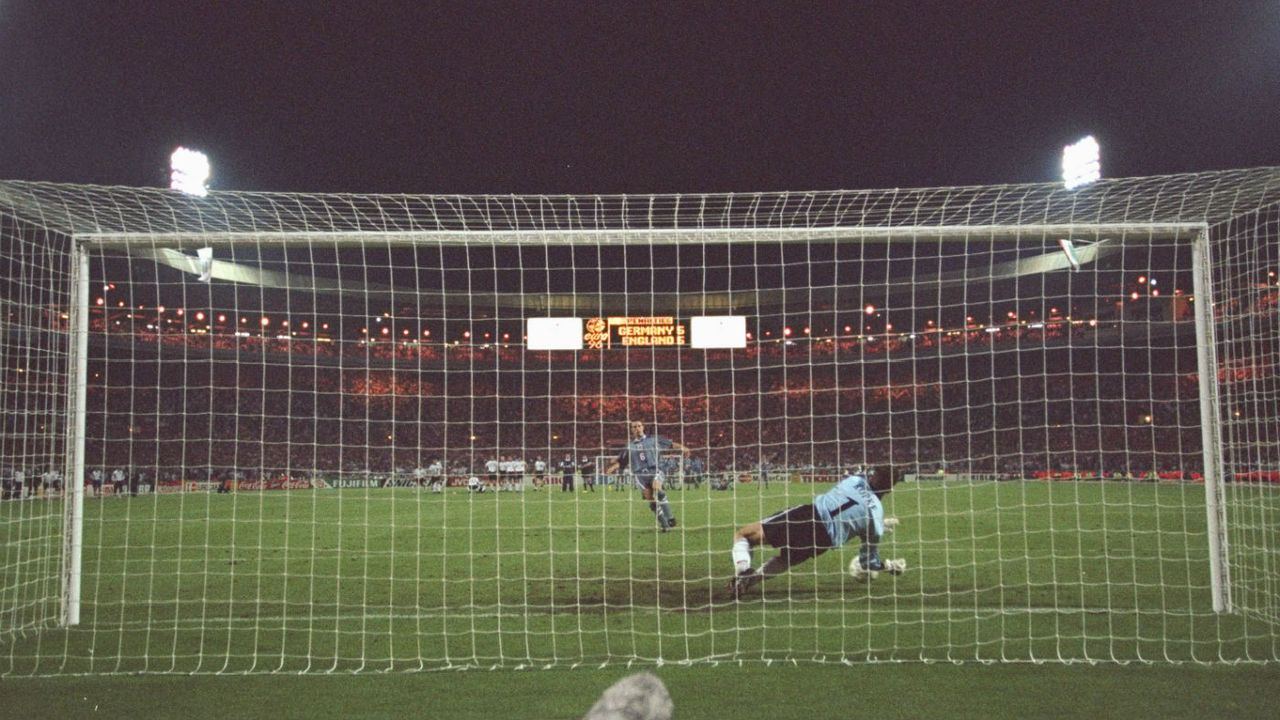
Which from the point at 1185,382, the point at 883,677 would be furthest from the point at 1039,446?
the point at 883,677

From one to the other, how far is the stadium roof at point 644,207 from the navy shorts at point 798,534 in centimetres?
261

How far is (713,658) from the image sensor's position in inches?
244

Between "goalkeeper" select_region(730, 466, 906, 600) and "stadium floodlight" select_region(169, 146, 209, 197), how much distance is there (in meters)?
35.2

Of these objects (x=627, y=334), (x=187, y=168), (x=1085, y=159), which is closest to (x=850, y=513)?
(x=627, y=334)

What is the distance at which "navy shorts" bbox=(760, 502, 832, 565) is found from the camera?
26.6ft

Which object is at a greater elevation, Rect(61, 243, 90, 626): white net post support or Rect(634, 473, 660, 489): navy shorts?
Rect(61, 243, 90, 626): white net post support

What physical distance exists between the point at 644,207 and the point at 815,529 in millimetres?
3224

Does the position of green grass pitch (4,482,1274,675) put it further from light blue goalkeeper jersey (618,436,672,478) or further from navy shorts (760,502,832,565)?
light blue goalkeeper jersey (618,436,672,478)

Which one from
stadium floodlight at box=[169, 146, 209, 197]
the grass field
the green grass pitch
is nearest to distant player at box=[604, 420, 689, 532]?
the green grass pitch

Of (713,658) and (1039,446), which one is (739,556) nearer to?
(713,658)

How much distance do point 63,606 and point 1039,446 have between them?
1536 inches

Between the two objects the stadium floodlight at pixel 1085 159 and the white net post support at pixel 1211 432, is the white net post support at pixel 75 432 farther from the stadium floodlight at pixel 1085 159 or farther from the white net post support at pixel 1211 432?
the stadium floodlight at pixel 1085 159

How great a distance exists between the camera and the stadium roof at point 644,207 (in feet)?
20.9

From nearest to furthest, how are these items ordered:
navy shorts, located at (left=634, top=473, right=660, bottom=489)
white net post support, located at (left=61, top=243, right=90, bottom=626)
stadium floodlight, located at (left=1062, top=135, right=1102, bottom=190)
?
white net post support, located at (left=61, top=243, right=90, bottom=626) < navy shorts, located at (left=634, top=473, right=660, bottom=489) < stadium floodlight, located at (left=1062, top=135, right=1102, bottom=190)
